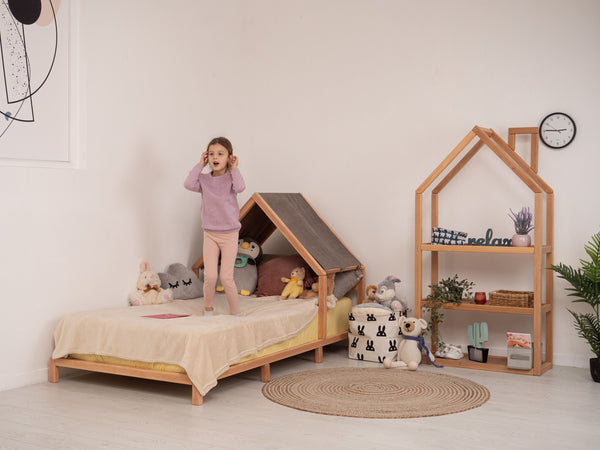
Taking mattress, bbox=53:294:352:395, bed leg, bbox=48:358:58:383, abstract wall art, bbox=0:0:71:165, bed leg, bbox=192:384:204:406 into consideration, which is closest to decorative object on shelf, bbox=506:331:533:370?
mattress, bbox=53:294:352:395

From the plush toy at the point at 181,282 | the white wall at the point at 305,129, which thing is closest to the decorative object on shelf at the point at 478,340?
the white wall at the point at 305,129

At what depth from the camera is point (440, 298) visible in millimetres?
4453

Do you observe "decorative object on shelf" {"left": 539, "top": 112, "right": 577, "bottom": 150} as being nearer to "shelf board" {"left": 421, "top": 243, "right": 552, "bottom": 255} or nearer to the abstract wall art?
"shelf board" {"left": 421, "top": 243, "right": 552, "bottom": 255}

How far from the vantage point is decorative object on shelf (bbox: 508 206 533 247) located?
426cm

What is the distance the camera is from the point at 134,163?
14.8 feet

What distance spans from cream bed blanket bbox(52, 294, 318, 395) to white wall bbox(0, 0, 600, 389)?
10.4 inches

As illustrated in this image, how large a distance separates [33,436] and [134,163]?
2.06 m

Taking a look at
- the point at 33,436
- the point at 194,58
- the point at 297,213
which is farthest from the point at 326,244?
the point at 33,436

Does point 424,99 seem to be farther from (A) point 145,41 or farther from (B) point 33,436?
(B) point 33,436

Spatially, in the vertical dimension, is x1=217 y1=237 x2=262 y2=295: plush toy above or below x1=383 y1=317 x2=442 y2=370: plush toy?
above

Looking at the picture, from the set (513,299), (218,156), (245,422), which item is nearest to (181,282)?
(218,156)

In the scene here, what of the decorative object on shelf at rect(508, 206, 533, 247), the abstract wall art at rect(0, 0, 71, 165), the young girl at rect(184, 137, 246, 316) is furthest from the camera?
the decorative object on shelf at rect(508, 206, 533, 247)

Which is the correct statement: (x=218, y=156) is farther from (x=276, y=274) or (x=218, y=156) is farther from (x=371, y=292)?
(x=371, y=292)

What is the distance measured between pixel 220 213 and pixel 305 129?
152cm
